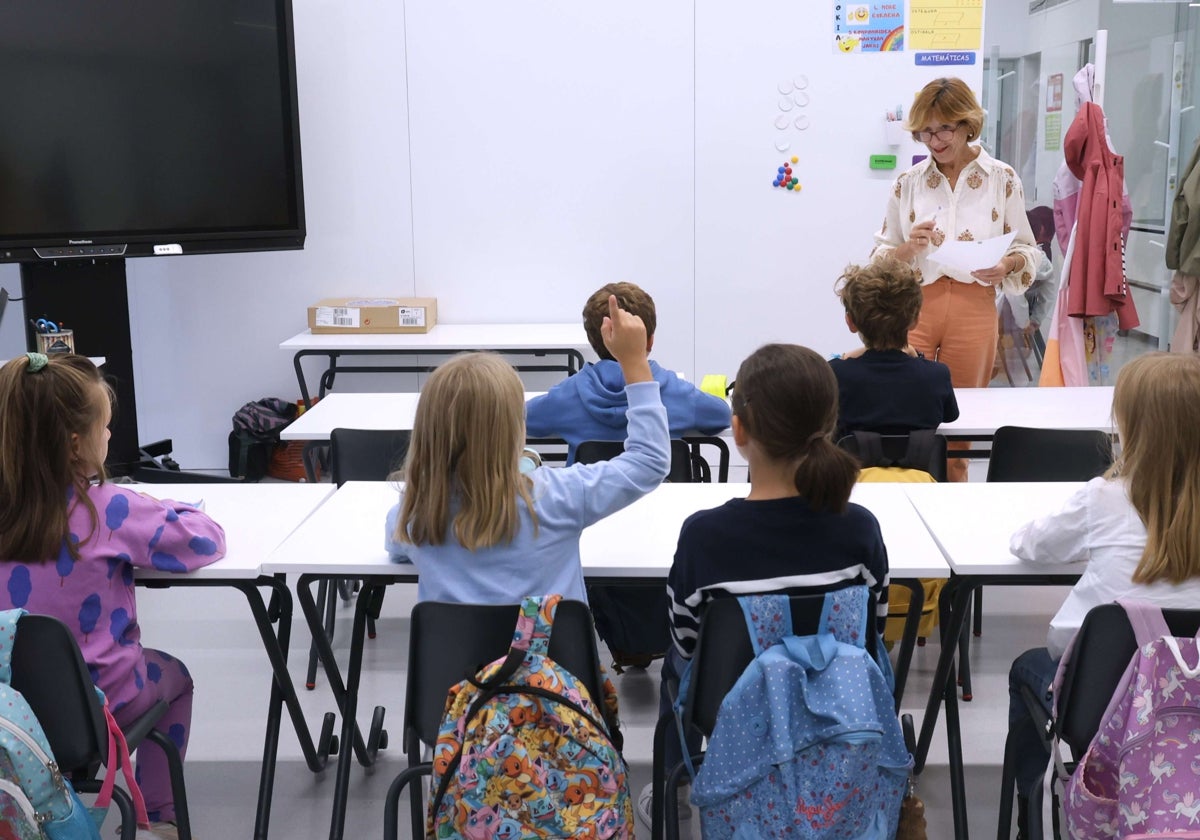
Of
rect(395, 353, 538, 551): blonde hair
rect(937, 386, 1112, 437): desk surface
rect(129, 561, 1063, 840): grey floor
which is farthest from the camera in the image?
rect(937, 386, 1112, 437): desk surface

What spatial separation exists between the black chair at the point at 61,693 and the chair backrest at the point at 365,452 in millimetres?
1254

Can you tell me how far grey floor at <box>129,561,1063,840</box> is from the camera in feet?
8.43

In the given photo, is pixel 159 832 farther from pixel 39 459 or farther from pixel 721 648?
pixel 721 648

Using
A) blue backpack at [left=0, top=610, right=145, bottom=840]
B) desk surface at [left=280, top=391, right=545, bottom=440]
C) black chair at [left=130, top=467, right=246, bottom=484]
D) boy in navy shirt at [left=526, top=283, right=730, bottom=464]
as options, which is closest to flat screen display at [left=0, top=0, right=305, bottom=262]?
black chair at [left=130, top=467, right=246, bottom=484]

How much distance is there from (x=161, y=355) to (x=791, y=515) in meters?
4.40

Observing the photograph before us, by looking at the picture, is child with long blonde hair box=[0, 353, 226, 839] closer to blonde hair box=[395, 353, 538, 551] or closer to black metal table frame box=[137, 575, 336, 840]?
black metal table frame box=[137, 575, 336, 840]

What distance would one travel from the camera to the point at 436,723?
1962 mm

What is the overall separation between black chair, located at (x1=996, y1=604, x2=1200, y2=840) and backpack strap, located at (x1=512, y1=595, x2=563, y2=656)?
803 millimetres

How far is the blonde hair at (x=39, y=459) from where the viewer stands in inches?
80.1

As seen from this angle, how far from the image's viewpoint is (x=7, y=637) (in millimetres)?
1793

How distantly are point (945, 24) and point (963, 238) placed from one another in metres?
1.66

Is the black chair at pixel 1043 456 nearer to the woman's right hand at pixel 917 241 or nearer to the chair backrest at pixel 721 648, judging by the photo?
the woman's right hand at pixel 917 241

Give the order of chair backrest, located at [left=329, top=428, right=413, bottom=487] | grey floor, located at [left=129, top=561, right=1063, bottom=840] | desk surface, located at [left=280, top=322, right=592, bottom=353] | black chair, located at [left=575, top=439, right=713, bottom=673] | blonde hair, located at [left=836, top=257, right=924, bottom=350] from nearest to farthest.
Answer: grey floor, located at [left=129, top=561, right=1063, bottom=840] < black chair, located at [left=575, top=439, right=713, bottom=673] < blonde hair, located at [left=836, top=257, right=924, bottom=350] < chair backrest, located at [left=329, top=428, right=413, bottom=487] < desk surface, located at [left=280, top=322, right=592, bottom=353]

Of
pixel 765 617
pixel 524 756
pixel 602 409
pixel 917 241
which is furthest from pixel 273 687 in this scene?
pixel 917 241
